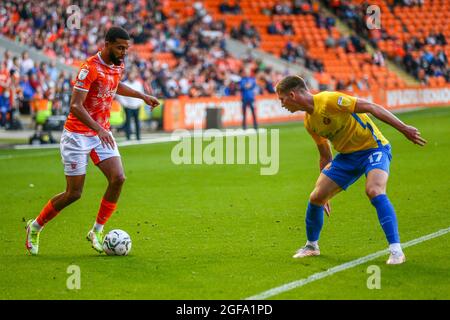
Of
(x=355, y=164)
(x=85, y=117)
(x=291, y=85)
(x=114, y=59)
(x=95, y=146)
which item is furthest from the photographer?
(x=95, y=146)

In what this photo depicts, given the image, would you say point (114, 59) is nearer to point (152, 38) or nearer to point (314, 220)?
point (314, 220)

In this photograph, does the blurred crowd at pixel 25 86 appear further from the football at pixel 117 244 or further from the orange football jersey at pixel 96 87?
the football at pixel 117 244

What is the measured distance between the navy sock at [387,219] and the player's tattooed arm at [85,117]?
288cm

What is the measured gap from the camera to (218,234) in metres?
11.2

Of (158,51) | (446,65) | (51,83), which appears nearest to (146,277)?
(51,83)

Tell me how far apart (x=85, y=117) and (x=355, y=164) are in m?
2.89

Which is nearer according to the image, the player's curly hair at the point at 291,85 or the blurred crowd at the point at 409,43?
the player's curly hair at the point at 291,85

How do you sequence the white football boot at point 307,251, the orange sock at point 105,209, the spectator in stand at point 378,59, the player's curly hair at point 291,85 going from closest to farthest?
the player's curly hair at point 291,85 → the white football boot at point 307,251 → the orange sock at point 105,209 → the spectator in stand at point 378,59

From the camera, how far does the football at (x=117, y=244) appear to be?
9.86m

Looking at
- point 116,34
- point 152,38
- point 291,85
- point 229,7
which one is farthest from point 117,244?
point 229,7

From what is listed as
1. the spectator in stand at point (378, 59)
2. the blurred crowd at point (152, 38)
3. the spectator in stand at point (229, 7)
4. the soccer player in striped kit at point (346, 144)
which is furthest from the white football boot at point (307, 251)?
the spectator in stand at point (378, 59)

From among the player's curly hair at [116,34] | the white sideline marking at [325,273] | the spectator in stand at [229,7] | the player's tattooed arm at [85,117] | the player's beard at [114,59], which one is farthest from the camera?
the spectator in stand at [229,7]

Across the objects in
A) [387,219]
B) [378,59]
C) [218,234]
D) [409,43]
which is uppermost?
[409,43]

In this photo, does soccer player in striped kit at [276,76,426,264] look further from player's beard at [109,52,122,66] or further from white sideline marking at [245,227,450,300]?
player's beard at [109,52,122,66]
